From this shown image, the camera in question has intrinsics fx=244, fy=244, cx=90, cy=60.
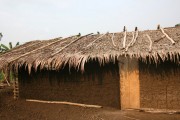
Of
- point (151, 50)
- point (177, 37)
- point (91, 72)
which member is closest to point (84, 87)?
point (91, 72)

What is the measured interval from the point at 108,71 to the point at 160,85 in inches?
72.8

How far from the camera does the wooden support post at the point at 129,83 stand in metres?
8.44

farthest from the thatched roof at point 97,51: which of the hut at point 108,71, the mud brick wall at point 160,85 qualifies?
the mud brick wall at point 160,85

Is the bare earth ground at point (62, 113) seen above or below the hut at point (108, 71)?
below

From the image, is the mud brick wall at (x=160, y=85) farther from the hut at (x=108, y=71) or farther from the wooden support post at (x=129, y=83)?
the wooden support post at (x=129, y=83)

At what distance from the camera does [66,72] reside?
31.1 feet

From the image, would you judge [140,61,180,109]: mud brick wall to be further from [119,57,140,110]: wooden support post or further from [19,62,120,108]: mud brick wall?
[19,62,120,108]: mud brick wall

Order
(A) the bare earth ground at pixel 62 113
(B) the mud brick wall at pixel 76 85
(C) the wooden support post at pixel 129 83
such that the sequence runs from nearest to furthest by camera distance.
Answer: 1. (A) the bare earth ground at pixel 62 113
2. (C) the wooden support post at pixel 129 83
3. (B) the mud brick wall at pixel 76 85

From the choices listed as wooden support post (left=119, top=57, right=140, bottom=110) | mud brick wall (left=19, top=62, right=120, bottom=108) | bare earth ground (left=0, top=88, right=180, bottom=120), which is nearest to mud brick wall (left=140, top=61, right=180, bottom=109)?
wooden support post (left=119, top=57, right=140, bottom=110)

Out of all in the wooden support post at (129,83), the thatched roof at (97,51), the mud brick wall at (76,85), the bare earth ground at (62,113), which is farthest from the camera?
the mud brick wall at (76,85)

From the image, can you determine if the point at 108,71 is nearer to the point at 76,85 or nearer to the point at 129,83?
the point at 129,83

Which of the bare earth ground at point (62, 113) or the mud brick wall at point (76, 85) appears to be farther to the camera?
the mud brick wall at point (76, 85)

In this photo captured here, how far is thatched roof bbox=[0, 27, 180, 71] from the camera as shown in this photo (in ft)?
26.5

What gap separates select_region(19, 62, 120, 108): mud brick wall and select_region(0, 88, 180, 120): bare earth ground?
1.36ft
